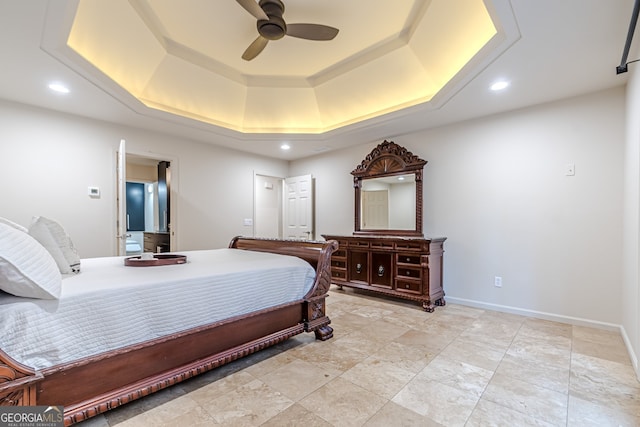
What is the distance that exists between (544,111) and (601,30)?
135cm

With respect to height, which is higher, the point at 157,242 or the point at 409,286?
the point at 157,242

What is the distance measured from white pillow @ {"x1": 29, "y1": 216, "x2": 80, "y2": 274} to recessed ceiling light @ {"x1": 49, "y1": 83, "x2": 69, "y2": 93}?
5.50ft

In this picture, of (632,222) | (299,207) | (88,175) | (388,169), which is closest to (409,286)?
(388,169)

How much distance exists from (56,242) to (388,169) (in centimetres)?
390

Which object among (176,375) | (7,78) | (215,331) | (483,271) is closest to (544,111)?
(483,271)

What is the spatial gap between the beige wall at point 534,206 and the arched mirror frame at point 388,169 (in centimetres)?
12

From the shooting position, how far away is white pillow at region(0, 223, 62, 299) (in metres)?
1.23

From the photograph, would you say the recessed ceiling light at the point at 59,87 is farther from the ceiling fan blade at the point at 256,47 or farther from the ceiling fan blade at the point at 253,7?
the ceiling fan blade at the point at 253,7

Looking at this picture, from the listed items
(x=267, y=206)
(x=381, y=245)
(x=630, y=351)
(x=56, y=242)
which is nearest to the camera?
(x=56, y=242)

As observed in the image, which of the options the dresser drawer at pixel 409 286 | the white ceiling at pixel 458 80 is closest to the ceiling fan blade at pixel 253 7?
the white ceiling at pixel 458 80

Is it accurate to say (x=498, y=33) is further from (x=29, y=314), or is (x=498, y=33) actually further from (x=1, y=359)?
(x=1, y=359)

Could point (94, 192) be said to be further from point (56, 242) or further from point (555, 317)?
point (555, 317)

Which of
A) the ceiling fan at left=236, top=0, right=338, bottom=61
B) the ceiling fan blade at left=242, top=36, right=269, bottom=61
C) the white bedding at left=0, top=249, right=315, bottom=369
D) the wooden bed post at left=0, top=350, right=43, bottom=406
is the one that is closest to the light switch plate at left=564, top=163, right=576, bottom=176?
the ceiling fan at left=236, top=0, right=338, bottom=61

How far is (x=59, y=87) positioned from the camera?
2807 mm
